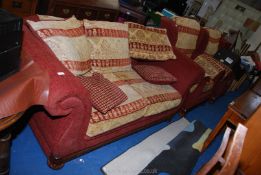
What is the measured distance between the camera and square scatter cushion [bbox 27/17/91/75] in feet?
5.45

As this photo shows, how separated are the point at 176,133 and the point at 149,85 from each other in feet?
2.34

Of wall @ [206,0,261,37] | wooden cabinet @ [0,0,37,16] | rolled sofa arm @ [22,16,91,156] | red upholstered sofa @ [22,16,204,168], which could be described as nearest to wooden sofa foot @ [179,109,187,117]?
red upholstered sofa @ [22,16,204,168]

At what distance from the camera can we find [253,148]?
1.92 m

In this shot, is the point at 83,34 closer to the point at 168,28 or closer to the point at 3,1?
the point at 3,1

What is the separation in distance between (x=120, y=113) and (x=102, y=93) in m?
0.21

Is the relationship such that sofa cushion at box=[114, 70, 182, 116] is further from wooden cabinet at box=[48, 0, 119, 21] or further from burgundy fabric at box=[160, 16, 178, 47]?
wooden cabinet at box=[48, 0, 119, 21]

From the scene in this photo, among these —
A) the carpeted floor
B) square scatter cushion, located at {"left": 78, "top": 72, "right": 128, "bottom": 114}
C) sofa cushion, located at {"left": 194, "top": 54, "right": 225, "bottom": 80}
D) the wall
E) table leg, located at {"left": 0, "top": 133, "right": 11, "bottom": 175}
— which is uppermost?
the wall

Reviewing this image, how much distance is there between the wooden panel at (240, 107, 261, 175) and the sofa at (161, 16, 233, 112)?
1.08 metres

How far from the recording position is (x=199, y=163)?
8.13 feet

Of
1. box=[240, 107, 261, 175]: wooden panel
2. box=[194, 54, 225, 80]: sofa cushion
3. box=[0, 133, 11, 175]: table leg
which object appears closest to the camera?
box=[0, 133, 11, 175]: table leg

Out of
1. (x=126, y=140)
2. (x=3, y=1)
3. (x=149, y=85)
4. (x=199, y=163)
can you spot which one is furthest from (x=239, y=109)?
(x=3, y=1)

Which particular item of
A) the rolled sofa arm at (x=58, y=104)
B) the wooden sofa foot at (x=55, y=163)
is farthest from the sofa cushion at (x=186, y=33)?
the wooden sofa foot at (x=55, y=163)

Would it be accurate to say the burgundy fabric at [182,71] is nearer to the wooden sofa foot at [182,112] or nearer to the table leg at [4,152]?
the wooden sofa foot at [182,112]

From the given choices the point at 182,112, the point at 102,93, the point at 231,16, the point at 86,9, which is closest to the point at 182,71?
the point at 182,112
